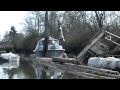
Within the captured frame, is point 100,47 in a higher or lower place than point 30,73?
higher

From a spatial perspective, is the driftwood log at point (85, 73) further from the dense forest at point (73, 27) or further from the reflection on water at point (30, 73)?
the dense forest at point (73, 27)

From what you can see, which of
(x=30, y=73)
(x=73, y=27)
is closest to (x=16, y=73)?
(x=30, y=73)

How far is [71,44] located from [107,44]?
139 inches

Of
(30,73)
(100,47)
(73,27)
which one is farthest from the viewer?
(73,27)

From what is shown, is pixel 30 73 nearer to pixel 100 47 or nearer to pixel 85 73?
pixel 85 73

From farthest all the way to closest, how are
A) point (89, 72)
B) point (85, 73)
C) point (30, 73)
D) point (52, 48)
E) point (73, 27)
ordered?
1. point (52, 48)
2. point (73, 27)
3. point (30, 73)
4. point (89, 72)
5. point (85, 73)

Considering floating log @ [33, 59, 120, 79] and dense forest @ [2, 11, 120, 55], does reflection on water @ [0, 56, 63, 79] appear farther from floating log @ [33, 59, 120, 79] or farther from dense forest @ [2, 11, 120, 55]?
dense forest @ [2, 11, 120, 55]

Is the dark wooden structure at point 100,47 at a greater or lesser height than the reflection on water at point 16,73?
greater

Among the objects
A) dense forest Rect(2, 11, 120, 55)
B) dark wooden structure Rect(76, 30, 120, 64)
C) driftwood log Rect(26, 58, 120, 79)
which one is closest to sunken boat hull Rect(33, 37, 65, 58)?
dense forest Rect(2, 11, 120, 55)

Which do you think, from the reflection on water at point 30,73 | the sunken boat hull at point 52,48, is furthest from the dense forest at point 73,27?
the reflection on water at point 30,73

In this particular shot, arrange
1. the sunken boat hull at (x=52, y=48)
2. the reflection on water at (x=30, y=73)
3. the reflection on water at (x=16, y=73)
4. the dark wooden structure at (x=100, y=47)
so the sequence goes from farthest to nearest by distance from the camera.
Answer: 1. the sunken boat hull at (x=52, y=48)
2. the dark wooden structure at (x=100, y=47)
3. the reflection on water at (x=30, y=73)
4. the reflection on water at (x=16, y=73)
